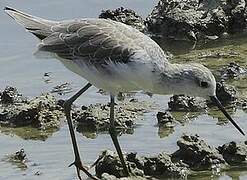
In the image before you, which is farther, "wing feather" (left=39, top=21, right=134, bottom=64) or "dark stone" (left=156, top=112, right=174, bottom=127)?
"dark stone" (left=156, top=112, right=174, bottom=127)

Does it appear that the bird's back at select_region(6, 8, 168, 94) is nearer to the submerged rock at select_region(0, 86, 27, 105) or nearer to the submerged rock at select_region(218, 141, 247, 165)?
the submerged rock at select_region(218, 141, 247, 165)

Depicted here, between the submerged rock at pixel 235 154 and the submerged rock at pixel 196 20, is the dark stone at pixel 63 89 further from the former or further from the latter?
the submerged rock at pixel 235 154

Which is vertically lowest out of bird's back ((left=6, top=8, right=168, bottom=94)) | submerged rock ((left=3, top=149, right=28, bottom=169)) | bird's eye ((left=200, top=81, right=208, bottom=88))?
submerged rock ((left=3, top=149, right=28, bottom=169))

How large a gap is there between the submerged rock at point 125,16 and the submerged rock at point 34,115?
11.1ft

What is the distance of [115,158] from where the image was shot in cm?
812

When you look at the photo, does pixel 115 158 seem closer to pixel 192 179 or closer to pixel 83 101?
pixel 192 179

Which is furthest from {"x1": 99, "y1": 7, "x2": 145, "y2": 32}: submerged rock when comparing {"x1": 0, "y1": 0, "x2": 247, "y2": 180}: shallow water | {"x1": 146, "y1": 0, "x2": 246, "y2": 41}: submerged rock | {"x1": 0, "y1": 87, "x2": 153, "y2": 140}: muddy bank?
{"x1": 0, "y1": 87, "x2": 153, "y2": 140}: muddy bank

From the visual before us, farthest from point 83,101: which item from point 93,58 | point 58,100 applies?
point 93,58

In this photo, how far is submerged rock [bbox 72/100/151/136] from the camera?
934cm

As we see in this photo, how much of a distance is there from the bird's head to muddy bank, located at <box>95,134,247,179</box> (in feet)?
1.60

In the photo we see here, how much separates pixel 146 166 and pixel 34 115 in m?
1.82

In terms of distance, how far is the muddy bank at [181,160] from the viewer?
8070 mm

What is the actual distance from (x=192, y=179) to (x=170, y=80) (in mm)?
852

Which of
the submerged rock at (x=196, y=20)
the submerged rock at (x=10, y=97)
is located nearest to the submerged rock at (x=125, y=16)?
the submerged rock at (x=196, y=20)
